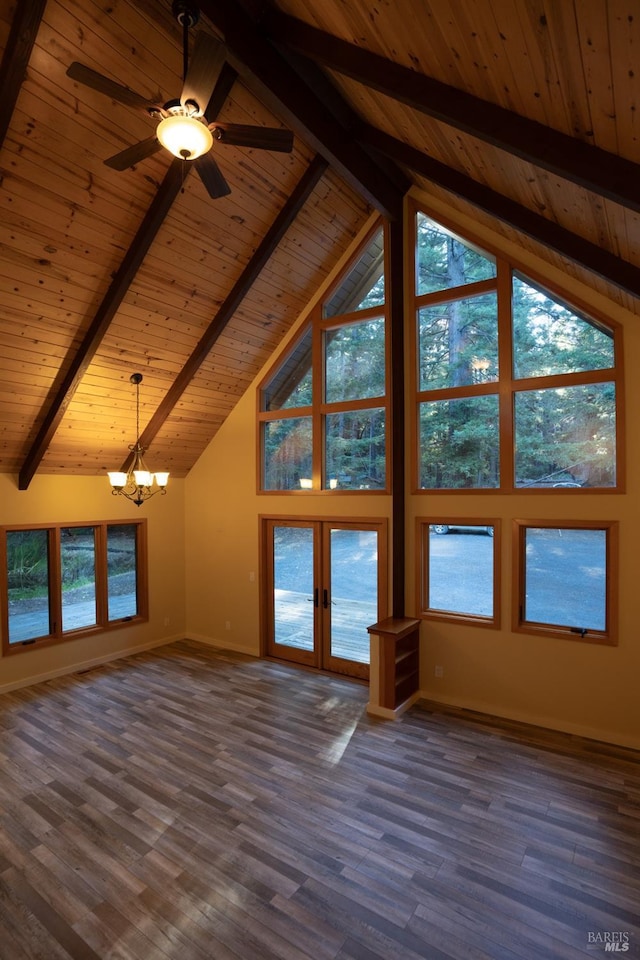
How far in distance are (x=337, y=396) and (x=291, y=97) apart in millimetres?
2971

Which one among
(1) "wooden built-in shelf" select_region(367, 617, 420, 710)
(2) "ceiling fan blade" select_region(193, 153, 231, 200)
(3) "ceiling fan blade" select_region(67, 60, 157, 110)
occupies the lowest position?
(1) "wooden built-in shelf" select_region(367, 617, 420, 710)

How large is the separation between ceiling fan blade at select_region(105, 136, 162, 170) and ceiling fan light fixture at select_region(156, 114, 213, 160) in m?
0.24

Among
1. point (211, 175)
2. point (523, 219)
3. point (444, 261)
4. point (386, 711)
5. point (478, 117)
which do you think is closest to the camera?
point (478, 117)

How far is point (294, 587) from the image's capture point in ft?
20.5

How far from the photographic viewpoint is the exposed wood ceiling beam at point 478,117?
7.23 feet

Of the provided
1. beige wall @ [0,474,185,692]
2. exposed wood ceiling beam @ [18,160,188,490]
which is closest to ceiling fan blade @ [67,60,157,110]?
exposed wood ceiling beam @ [18,160,188,490]

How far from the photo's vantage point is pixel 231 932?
2.39m

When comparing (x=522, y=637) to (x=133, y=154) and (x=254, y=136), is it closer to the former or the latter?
(x=254, y=136)

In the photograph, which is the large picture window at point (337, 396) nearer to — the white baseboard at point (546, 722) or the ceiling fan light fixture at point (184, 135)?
the white baseboard at point (546, 722)

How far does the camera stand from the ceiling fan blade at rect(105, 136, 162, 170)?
8.66 ft

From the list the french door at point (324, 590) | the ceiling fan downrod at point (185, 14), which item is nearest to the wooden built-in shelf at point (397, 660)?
the french door at point (324, 590)

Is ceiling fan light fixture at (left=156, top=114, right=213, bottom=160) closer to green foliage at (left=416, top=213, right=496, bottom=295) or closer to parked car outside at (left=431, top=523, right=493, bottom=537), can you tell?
green foliage at (left=416, top=213, right=496, bottom=295)

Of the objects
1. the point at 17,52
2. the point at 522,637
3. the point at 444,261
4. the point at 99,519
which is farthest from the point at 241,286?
the point at 522,637

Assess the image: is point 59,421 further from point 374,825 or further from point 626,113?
point 626,113
